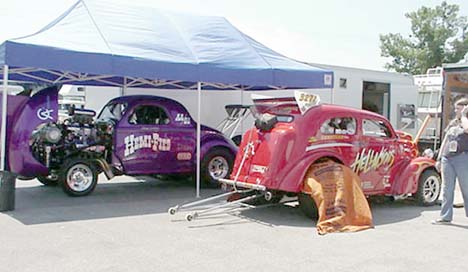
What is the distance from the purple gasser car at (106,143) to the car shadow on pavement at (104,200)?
353 mm

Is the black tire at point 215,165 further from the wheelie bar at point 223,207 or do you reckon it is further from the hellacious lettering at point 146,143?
the wheelie bar at point 223,207

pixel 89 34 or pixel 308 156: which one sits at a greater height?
pixel 89 34

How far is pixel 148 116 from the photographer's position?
34.9ft

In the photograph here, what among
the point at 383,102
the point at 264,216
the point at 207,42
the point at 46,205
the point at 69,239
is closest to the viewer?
the point at 69,239

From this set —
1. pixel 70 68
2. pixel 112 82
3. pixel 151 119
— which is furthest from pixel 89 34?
pixel 112 82

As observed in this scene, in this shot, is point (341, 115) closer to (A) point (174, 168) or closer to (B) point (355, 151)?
(B) point (355, 151)

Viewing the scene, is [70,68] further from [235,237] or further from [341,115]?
[341,115]

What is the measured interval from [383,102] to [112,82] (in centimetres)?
1125

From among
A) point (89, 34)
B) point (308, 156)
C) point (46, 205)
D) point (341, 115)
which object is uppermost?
point (89, 34)

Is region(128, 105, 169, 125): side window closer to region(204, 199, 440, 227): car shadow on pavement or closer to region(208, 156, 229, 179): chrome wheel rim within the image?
region(208, 156, 229, 179): chrome wheel rim

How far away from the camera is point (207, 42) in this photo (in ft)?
34.5

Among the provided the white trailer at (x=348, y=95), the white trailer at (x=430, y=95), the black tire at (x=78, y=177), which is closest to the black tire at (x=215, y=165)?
the black tire at (x=78, y=177)

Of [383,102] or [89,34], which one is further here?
[383,102]

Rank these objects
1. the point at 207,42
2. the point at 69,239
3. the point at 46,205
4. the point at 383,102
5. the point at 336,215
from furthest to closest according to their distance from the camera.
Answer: the point at 383,102 < the point at 207,42 < the point at 46,205 < the point at 336,215 < the point at 69,239
